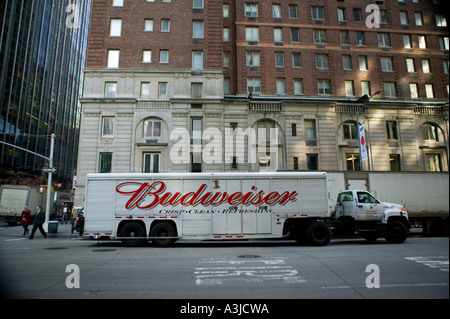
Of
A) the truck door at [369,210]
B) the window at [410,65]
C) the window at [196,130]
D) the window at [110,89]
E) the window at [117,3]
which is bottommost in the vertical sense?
the truck door at [369,210]

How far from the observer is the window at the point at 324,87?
3538 centimetres

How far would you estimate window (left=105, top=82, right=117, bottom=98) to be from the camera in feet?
103

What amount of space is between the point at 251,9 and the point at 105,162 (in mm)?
27124

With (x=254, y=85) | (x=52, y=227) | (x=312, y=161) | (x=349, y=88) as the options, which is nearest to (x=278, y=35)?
(x=254, y=85)

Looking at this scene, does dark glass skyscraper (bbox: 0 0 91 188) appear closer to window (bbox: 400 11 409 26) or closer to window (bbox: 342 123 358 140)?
window (bbox: 342 123 358 140)

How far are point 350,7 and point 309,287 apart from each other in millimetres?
41645

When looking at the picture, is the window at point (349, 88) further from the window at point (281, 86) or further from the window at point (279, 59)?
the window at point (279, 59)

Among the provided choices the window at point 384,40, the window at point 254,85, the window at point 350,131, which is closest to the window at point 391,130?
the window at point 350,131

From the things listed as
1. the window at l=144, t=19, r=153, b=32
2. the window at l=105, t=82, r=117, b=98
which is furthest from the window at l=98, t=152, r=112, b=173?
the window at l=144, t=19, r=153, b=32

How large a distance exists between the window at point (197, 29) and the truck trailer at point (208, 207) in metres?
24.4

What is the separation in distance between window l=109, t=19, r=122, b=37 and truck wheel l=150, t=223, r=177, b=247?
27545mm

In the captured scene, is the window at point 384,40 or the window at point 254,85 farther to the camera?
the window at point 384,40

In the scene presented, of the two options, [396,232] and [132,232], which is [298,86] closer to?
[396,232]

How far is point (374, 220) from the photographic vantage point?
14.5 metres
